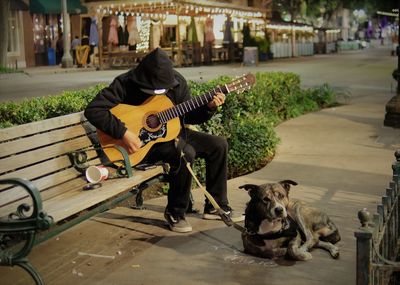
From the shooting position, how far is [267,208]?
426 centimetres

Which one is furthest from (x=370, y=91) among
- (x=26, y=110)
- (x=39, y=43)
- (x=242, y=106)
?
(x=39, y=43)

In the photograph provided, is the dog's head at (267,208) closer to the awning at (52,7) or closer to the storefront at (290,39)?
the awning at (52,7)

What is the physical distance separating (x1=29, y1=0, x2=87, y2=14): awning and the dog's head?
3150cm

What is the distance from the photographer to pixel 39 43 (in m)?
36.4

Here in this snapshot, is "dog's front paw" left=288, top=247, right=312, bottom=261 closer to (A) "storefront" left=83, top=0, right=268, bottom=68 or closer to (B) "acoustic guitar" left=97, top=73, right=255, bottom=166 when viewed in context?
(B) "acoustic guitar" left=97, top=73, right=255, bottom=166

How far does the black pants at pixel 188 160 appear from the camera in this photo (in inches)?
204

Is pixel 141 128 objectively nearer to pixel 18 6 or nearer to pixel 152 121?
pixel 152 121

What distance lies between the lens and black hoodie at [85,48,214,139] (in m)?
4.91

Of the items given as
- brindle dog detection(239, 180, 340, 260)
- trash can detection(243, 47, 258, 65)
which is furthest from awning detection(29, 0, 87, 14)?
brindle dog detection(239, 180, 340, 260)

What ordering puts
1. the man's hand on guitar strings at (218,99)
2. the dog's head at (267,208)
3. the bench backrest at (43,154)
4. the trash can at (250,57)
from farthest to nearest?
the trash can at (250,57)
the man's hand on guitar strings at (218,99)
the bench backrest at (43,154)
the dog's head at (267,208)

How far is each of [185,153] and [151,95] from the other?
1.73 ft

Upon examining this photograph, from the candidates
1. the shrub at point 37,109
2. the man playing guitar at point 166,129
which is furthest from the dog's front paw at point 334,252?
the shrub at point 37,109

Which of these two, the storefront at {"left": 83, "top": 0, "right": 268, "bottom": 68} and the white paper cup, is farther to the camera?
the storefront at {"left": 83, "top": 0, "right": 268, "bottom": 68}

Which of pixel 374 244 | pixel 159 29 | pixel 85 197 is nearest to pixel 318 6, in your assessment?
pixel 159 29
